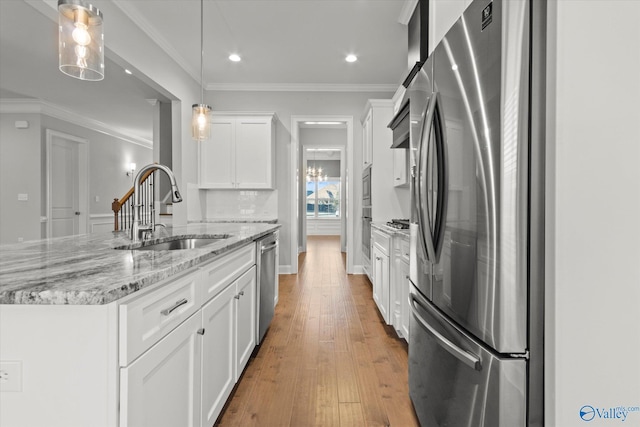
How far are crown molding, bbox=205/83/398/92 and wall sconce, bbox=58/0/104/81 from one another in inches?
163

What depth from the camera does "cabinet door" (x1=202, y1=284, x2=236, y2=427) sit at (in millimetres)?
1467

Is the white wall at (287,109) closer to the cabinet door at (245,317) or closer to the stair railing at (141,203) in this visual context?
the stair railing at (141,203)

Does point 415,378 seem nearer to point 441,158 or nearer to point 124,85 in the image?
point 441,158

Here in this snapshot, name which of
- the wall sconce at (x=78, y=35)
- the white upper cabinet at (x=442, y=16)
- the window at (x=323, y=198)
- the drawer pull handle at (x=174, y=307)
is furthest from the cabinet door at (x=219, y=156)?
the window at (x=323, y=198)

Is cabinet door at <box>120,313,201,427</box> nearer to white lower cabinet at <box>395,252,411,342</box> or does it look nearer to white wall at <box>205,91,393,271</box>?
white lower cabinet at <box>395,252,411,342</box>

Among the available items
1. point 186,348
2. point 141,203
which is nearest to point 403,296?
point 186,348

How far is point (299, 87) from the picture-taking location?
5.53m

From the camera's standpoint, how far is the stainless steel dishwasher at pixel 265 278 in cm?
256

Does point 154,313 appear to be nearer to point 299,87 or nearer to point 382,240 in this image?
point 382,240

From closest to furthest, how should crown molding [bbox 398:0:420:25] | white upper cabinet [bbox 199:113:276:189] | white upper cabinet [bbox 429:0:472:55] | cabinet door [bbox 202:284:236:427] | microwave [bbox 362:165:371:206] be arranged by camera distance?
cabinet door [bbox 202:284:236:427] < white upper cabinet [bbox 429:0:472:55] < crown molding [bbox 398:0:420:25] < microwave [bbox 362:165:371:206] < white upper cabinet [bbox 199:113:276:189]

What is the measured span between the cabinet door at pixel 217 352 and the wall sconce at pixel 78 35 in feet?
3.80

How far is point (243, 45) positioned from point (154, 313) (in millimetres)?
3940

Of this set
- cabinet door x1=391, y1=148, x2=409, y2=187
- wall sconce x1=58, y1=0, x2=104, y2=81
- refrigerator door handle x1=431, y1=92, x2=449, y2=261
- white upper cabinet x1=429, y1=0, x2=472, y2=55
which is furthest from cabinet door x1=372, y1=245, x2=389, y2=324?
wall sconce x1=58, y1=0, x2=104, y2=81

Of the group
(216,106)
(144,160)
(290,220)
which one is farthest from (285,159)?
→ (144,160)
